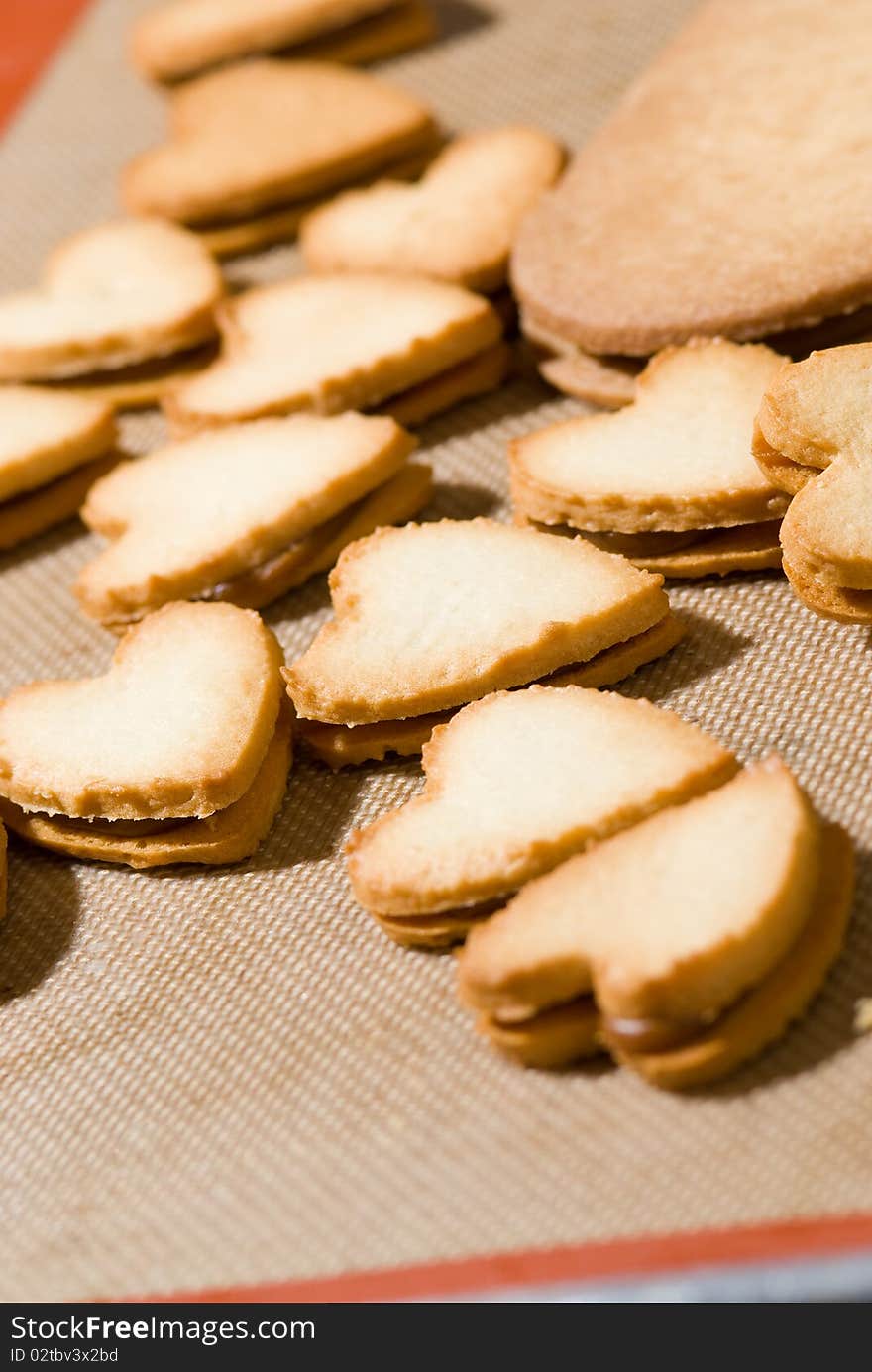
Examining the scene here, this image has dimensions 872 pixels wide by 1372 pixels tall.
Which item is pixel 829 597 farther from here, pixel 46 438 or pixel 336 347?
pixel 46 438

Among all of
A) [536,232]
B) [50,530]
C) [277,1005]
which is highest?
[536,232]

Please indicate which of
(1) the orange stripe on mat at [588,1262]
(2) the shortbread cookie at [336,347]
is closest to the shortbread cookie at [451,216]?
(2) the shortbread cookie at [336,347]

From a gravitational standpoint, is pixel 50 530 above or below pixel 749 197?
below

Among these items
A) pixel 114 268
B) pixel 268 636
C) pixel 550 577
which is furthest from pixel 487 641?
pixel 114 268

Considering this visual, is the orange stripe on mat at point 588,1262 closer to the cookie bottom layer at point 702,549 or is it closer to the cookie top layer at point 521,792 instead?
the cookie top layer at point 521,792

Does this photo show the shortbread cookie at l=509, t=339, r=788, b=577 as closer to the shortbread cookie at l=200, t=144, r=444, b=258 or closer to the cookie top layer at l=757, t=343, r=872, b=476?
the cookie top layer at l=757, t=343, r=872, b=476

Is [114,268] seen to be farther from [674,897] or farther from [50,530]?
[674,897]

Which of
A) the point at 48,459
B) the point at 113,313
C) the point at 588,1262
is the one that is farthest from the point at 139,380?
the point at 588,1262
